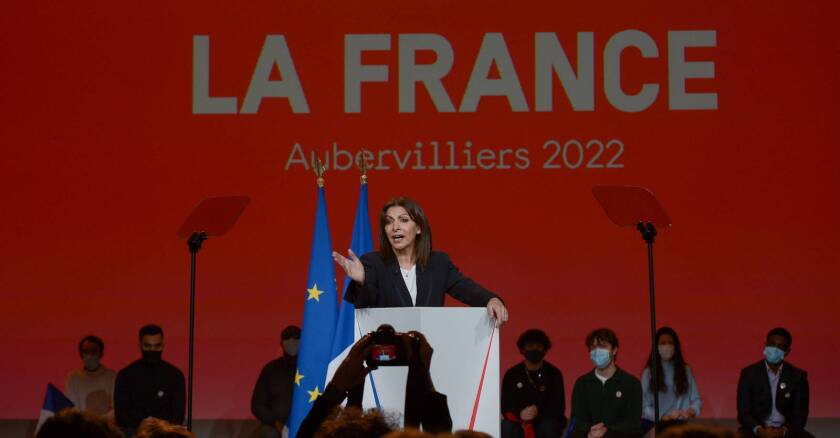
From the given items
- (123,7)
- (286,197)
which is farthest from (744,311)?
(123,7)

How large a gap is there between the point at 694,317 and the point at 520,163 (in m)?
1.48

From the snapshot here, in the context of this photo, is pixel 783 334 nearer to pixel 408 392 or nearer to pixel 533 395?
pixel 533 395

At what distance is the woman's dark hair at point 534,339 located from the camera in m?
6.76

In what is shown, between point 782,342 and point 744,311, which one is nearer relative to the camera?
point 782,342

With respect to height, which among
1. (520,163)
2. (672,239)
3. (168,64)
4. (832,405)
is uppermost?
(168,64)

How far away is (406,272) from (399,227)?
0.57 feet

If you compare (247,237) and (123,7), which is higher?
(123,7)

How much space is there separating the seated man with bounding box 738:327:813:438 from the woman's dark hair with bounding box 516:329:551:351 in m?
1.19

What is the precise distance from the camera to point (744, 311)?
730 cm

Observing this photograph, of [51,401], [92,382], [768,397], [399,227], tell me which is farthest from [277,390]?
[399,227]

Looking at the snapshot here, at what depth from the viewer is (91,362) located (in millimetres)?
7059

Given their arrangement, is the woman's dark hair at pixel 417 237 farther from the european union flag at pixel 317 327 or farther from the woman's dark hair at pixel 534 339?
the woman's dark hair at pixel 534 339

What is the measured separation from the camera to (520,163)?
734 cm

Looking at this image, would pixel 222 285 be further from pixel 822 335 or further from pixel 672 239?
pixel 822 335
